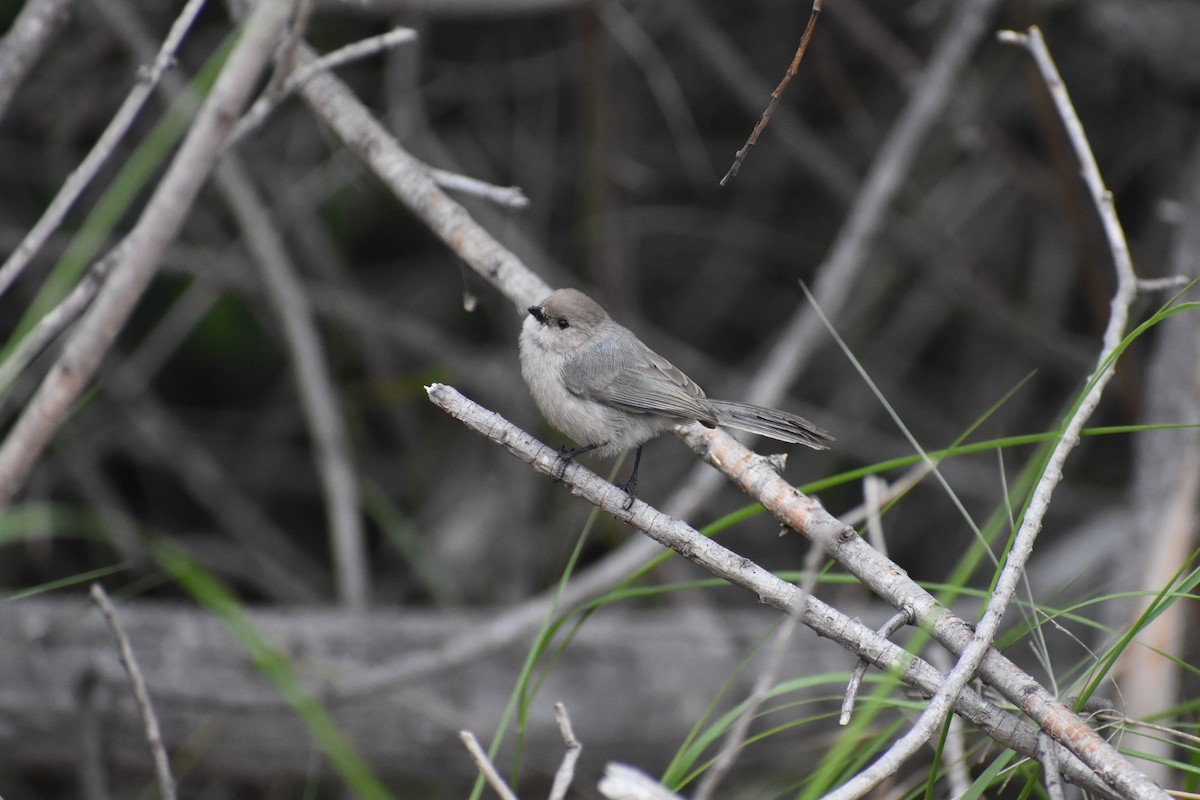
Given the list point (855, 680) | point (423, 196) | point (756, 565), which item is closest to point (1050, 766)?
point (855, 680)

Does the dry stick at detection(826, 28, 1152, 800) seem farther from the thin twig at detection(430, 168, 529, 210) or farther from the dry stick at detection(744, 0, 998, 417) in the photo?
the dry stick at detection(744, 0, 998, 417)

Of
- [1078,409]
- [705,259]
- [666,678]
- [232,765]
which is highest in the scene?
[705,259]

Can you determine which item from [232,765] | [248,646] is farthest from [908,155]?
[232,765]

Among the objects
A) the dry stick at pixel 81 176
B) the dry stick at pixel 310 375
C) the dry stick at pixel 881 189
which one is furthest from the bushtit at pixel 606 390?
the dry stick at pixel 310 375

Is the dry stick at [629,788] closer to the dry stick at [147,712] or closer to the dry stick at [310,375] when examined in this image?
the dry stick at [147,712]

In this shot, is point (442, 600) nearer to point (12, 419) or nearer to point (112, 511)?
→ point (112, 511)

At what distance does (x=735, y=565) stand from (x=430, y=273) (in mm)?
4099

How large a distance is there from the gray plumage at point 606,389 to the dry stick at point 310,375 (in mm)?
1571

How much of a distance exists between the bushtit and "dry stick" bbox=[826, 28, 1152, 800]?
0.68m

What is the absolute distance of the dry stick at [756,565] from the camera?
5.45 ft

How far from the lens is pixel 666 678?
156 inches

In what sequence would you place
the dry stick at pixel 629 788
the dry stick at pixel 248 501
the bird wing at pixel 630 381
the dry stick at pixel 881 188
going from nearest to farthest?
the dry stick at pixel 629 788 < the bird wing at pixel 630 381 < the dry stick at pixel 881 188 < the dry stick at pixel 248 501

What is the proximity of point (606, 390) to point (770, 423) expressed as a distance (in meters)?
0.46

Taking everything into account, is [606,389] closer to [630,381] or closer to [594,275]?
[630,381]
